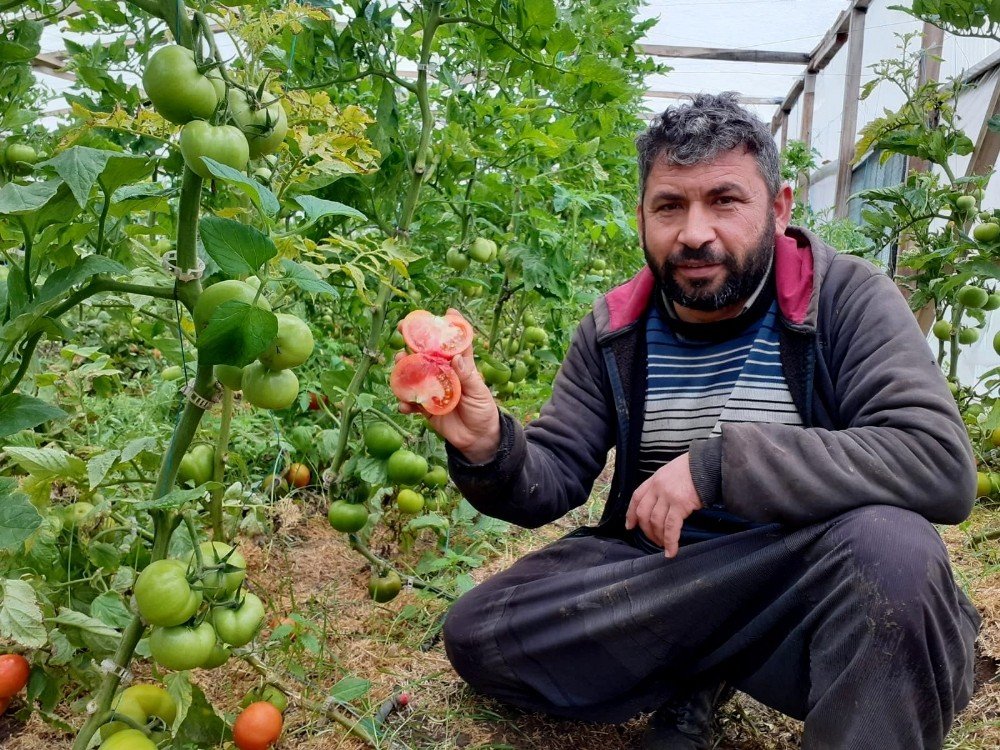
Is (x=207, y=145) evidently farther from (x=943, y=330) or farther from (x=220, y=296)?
(x=943, y=330)

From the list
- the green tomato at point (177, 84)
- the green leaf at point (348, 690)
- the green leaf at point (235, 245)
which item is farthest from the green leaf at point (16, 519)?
the green leaf at point (348, 690)

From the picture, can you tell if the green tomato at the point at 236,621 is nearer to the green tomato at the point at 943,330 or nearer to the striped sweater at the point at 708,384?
the striped sweater at the point at 708,384

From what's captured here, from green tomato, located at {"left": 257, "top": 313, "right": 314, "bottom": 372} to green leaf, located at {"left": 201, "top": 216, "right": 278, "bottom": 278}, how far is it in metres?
0.09

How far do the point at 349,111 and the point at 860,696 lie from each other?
1.24 m

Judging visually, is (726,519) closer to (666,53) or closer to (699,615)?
(699,615)

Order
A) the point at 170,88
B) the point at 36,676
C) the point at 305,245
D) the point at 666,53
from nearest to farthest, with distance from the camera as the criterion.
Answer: the point at 170,88 < the point at 305,245 < the point at 36,676 < the point at 666,53

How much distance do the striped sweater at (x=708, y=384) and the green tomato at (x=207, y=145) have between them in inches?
42.4

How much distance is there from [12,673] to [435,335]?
2.88 ft

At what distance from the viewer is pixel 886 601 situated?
1.26 m

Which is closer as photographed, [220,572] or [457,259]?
[220,572]

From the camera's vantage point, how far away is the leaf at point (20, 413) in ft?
3.28

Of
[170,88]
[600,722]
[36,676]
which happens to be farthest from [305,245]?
[600,722]

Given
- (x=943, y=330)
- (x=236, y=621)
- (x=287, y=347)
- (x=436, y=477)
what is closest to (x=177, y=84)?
(x=287, y=347)

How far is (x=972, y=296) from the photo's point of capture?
8.63 feet
